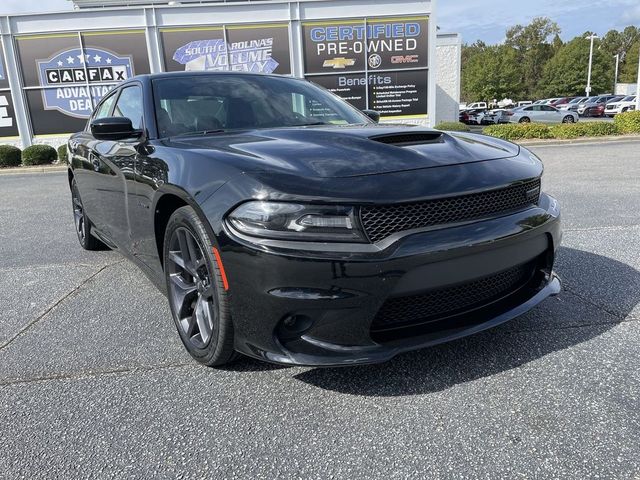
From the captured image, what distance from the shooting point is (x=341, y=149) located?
7.61ft

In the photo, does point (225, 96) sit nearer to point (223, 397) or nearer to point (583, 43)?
point (223, 397)

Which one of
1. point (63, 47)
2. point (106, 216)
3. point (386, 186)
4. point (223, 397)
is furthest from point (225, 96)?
point (63, 47)

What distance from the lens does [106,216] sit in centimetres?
377

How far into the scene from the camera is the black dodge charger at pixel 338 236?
1.96 meters

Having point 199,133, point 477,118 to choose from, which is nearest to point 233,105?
point 199,133

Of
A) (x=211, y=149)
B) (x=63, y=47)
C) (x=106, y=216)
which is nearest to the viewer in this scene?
(x=211, y=149)

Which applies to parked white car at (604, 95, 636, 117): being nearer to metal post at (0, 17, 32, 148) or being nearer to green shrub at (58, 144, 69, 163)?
green shrub at (58, 144, 69, 163)

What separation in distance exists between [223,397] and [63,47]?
1772cm

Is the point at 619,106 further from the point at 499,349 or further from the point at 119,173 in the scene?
the point at 119,173

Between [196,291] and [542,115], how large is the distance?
30.8 m

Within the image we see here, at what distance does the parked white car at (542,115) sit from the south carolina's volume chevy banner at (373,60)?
14543 millimetres

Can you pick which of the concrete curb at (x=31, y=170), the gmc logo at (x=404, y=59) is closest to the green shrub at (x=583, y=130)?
the gmc logo at (x=404, y=59)

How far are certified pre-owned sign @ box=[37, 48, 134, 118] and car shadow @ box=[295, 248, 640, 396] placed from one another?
1662cm

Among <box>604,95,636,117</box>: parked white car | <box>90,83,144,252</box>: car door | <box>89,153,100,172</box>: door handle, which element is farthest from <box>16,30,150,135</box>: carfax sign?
<box>604,95,636,117</box>: parked white car
